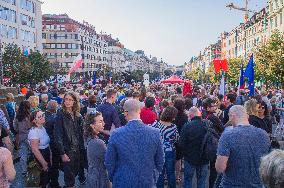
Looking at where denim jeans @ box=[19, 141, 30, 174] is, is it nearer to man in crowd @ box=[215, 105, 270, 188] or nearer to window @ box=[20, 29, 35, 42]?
man in crowd @ box=[215, 105, 270, 188]

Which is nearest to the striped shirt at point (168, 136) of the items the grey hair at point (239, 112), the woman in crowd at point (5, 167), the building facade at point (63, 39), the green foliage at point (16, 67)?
the grey hair at point (239, 112)

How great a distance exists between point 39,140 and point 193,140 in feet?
9.16

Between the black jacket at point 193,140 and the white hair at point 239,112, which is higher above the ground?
the white hair at point 239,112

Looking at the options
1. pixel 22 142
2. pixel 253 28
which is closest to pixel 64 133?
pixel 22 142

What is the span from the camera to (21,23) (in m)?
64.6

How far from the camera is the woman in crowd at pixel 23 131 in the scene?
8092 millimetres

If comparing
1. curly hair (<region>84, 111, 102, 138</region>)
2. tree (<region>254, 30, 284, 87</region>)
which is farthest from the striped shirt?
tree (<region>254, 30, 284, 87</region>)

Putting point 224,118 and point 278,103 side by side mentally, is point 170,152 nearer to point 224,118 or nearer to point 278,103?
point 224,118

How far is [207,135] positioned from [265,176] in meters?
4.24

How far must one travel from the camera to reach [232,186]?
187 inches

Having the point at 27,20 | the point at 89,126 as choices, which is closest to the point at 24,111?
the point at 89,126

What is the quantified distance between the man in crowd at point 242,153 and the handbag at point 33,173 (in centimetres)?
407

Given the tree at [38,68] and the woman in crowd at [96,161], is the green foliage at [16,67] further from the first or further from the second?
the woman in crowd at [96,161]

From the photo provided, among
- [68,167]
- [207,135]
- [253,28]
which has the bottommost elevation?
[68,167]
